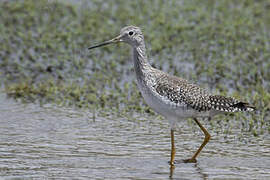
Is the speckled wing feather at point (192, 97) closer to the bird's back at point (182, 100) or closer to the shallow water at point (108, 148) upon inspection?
the bird's back at point (182, 100)

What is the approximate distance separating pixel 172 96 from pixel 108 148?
1.27 m

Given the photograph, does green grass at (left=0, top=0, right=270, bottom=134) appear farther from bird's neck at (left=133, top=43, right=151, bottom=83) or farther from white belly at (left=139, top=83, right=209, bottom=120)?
bird's neck at (left=133, top=43, right=151, bottom=83)

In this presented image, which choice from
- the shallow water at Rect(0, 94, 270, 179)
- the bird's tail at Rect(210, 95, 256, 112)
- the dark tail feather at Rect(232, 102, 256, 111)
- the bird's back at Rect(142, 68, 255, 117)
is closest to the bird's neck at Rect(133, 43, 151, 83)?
the bird's back at Rect(142, 68, 255, 117)

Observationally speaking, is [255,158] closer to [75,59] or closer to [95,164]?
[95,164]

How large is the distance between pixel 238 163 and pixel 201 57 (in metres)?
5.27

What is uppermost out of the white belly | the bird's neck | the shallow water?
the bird's neck

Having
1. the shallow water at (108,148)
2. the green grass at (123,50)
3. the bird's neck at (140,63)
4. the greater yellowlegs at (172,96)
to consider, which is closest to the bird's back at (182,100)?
the greater yellowlegs at (172,96)

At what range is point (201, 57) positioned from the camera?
1323 centimetres

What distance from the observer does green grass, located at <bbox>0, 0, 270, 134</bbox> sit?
11.3m

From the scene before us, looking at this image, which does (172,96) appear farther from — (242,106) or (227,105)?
(242,106)

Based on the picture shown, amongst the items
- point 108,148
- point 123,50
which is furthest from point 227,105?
point 123,50

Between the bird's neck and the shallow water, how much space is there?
1097 millimetres

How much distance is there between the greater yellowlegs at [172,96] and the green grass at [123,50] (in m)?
1.47

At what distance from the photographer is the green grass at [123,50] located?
11.3 meters
